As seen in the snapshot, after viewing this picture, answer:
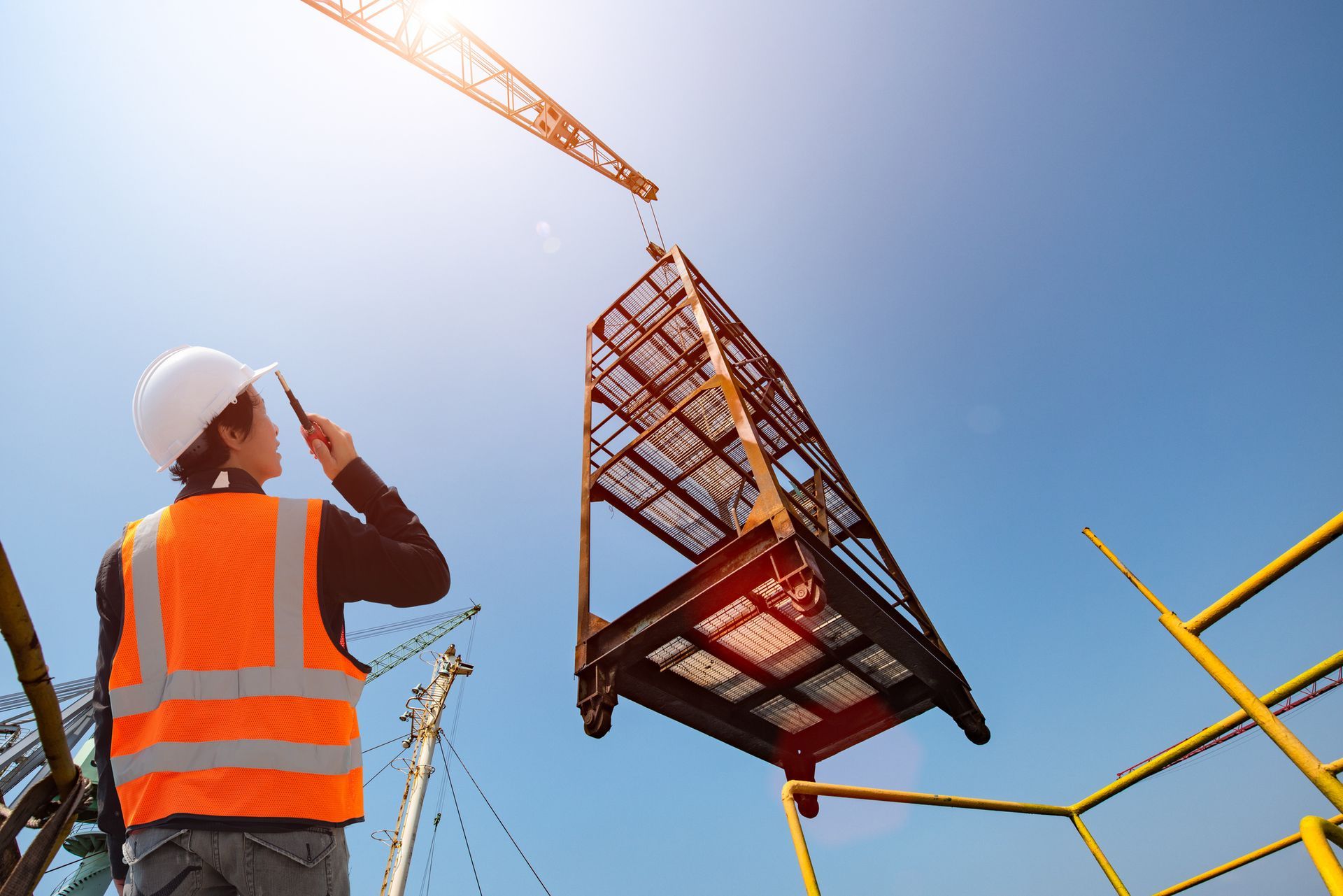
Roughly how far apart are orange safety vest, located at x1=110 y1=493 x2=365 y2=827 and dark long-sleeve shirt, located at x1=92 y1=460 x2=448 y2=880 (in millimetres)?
49

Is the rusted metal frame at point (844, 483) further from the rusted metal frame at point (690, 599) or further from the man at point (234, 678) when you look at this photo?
the man at point (234, 678)

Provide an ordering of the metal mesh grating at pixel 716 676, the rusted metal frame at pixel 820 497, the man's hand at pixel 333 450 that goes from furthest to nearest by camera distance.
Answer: the rusted metal frame at pixel 820 497 < the metal mesh grating at pixel 716 676 < the man's hand at pixel 333 450

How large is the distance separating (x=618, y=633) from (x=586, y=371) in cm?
462

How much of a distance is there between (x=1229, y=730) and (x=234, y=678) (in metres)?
4.04

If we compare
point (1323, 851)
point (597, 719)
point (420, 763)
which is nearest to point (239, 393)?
point (1323, 851)

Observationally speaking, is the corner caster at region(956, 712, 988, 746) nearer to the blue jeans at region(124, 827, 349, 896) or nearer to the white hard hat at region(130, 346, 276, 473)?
the blue jeans at region(124, 827, 349, 896)

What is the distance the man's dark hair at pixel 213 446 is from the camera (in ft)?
7.22

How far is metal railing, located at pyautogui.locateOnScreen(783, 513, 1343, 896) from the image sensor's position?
1862 millimetres

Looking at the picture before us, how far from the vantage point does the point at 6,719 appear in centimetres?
2639

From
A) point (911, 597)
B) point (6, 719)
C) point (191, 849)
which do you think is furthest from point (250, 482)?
point (6, 719)

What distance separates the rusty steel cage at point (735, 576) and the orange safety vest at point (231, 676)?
368cm

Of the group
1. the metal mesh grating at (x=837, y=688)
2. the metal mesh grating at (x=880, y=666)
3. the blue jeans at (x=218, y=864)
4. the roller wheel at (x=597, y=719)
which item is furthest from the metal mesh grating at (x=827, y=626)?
the blue jeans at (x=218, y=864)

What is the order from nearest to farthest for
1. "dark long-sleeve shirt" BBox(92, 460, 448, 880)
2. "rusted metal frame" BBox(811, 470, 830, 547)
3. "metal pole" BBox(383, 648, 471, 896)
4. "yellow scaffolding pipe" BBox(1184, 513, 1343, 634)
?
"dark long-sleeve shirt" BBox(92, 460, 448, 880)
"yellow scaffolding pipe" BBox(1184, 513, 1343, 634)
"rusted metal frame" BBox(811, 470, 830, 547)
"metal pole" BBox(383, 648, 471, 896)

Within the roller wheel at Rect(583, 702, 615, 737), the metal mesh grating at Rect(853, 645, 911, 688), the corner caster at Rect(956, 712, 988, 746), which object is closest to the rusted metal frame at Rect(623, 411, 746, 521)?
the metal mesh grating at Rect(853, 645, 911, 688)
